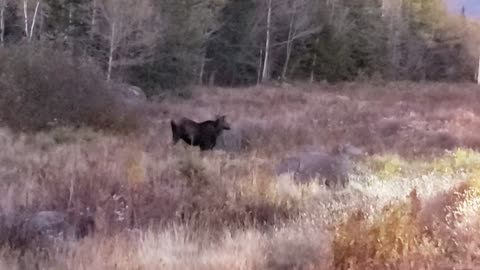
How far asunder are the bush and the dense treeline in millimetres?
1279

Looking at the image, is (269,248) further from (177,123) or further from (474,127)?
(474,127)

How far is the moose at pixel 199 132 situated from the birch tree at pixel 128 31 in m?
13.2

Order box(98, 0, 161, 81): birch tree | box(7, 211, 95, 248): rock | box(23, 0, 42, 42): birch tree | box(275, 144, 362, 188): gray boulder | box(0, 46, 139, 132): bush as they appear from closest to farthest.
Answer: box(7, 211, 95, 248): rock < box(275, 144, 362, 188): gray boulder < box(0, 46, 139, 132): bush < box(98, 0, 161, 81): birch tree < box(23, 0, 42, 42): birch tree

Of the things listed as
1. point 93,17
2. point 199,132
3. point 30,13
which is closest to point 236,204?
point 199,132

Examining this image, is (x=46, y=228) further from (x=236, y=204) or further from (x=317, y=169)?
(x=317, y=169)

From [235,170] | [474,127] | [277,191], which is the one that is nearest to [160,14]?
[474,127]

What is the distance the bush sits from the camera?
16938 mm

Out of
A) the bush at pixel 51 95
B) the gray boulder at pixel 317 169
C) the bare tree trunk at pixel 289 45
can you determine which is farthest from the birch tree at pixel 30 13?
the gray boulder at pixel 317 169

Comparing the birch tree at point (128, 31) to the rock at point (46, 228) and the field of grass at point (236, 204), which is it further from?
the rock at point (46, 228)

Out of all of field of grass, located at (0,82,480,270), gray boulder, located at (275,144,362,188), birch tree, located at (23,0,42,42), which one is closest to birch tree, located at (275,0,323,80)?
birch tree, located at (23,0,42,42)

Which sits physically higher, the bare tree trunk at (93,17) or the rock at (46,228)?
the bare tree trunk at (93,17)

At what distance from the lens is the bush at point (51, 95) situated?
16938 millimetres

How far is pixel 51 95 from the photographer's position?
56.3ft

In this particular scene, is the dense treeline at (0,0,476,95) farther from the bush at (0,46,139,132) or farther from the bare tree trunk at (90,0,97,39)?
the bush at (0,46,139,132)
